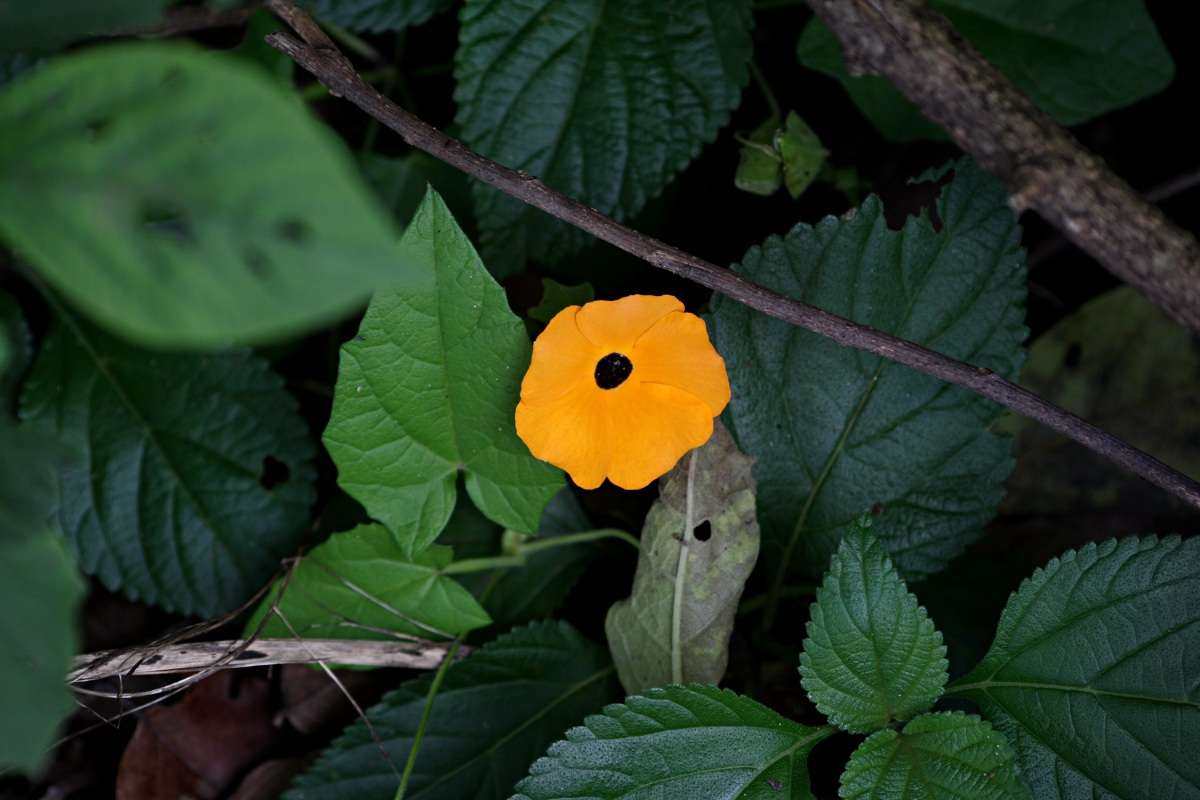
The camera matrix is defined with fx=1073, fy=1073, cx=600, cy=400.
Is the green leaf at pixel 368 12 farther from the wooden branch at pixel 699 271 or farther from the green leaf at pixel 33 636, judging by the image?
the green leaf at pixel 33 636

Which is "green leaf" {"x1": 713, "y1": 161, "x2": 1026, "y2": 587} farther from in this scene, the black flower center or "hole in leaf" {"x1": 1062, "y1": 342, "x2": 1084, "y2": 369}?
"hole in leaf" {"x1": 1062, "y1": 342, "x2": 1084, "y2": 369}

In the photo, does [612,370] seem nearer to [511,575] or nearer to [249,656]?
[511,575]

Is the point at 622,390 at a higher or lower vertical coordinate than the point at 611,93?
lower

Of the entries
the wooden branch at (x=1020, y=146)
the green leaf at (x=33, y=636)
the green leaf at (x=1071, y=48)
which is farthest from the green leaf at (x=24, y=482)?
the green leaf at (x=1071, y=48)

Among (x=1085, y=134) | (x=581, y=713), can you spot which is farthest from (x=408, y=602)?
(x=1085, y=134)

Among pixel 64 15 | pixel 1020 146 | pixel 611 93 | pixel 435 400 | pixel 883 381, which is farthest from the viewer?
pixel 611 93

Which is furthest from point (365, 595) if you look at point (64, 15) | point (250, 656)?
point (64, 15)

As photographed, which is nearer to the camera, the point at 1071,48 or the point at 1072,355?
the point at 1071,48
